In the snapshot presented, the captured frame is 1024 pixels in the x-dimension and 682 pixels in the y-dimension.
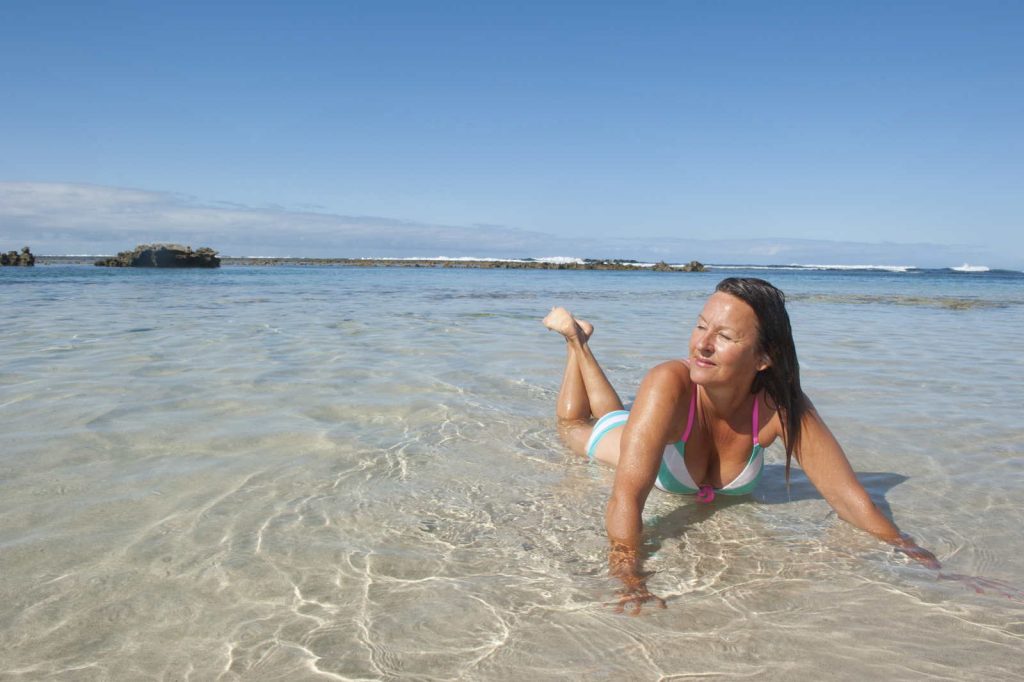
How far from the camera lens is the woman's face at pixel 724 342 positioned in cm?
304

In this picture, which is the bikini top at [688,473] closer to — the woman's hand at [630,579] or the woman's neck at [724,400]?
the woman's neck at [724,400]

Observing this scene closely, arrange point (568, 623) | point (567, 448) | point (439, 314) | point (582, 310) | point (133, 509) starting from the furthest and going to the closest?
point (582, 310) → point (439, 314) → point (567, 448) → point (133, 509) → point (568, 623)

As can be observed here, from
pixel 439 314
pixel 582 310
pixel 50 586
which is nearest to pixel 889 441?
pixel 50 586

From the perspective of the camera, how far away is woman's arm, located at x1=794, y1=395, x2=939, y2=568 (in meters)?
3.30

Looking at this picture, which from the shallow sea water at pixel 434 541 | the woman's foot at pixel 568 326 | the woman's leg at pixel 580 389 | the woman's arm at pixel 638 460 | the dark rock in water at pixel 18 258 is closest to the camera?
the shallow sea water at pixel 434 541

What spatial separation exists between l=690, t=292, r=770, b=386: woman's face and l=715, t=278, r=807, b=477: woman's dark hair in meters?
0.04

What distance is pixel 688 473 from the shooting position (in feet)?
12.0

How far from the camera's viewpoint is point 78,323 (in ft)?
34.7

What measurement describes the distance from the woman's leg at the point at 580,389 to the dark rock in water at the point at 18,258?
160 feet

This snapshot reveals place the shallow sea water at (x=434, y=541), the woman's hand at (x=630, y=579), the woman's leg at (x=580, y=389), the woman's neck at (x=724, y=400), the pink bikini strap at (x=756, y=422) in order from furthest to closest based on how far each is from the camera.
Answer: the woman's leg at (x=580, y=389)
the pink bikini strap at (x=756, y=422)
the woman's neck at (x=724, y=400)
the woman's hand at (x=630, y=579)
the shallow sea water at (x=434, y=541)

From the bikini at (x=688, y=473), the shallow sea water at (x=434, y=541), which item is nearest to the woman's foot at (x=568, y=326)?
the shallow sea water at (x=434, y=541)

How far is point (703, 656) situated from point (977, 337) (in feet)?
37.5

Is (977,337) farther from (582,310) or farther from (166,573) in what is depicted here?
(166,573)

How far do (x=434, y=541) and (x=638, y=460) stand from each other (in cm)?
102
